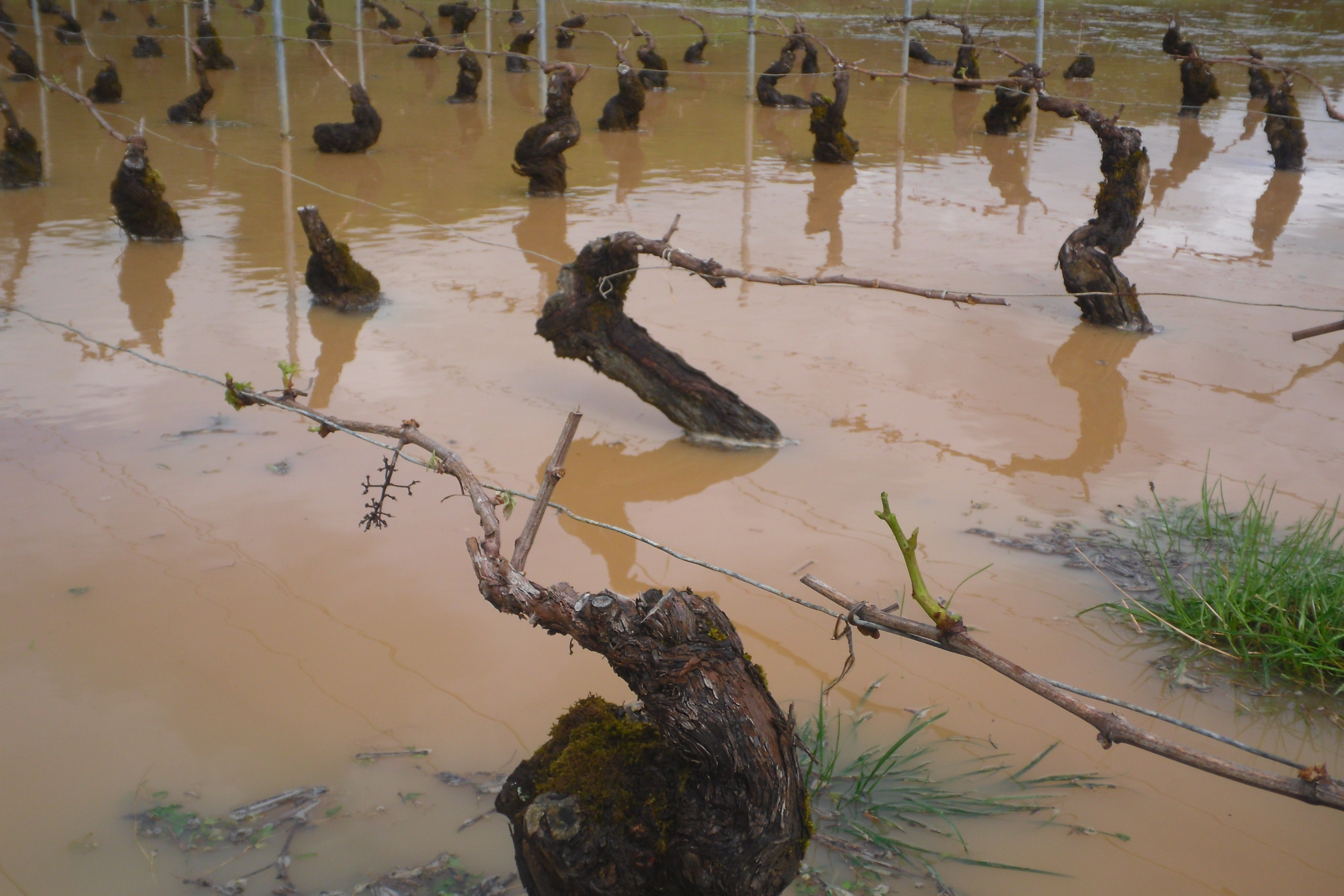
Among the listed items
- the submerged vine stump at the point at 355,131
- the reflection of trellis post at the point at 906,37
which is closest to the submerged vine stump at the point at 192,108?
the submerged vine stump at the point at 355,131

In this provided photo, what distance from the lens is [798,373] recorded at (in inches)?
218

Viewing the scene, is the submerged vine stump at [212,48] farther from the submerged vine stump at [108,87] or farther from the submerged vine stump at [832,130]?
the submerged vine stump at [832,130]

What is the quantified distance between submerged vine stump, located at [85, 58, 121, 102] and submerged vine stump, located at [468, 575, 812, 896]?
1348 cm

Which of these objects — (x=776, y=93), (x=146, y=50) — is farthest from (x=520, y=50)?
(x=146, y=50)

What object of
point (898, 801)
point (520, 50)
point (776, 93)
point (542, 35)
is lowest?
point (898, 801)

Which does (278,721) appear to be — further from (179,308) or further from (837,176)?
(837,176)

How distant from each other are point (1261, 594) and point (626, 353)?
2.59m

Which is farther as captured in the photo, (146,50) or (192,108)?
(146,50)

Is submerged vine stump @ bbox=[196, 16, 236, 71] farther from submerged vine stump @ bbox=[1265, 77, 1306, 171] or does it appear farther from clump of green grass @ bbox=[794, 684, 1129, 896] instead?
clump of green grass @ bbox=[794, 684, 1129, 896]

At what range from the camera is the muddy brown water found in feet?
8.89

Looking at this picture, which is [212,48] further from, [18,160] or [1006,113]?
[1006,113]

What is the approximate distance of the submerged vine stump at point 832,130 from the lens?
10453 mm

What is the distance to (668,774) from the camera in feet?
7.32

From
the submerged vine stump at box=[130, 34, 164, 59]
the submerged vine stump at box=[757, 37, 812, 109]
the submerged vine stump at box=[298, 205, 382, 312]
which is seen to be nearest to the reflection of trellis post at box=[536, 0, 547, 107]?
the submerged vine stump at box=[757, 37, 812, 109]
